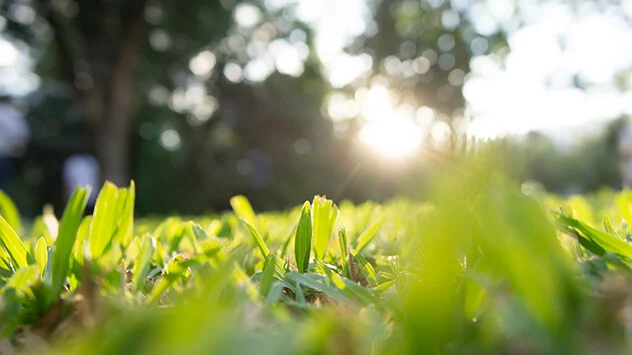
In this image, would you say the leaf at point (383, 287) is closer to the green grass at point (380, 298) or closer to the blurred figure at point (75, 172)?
the green grass at point (380, 298)

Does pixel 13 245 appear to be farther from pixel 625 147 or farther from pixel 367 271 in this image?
pixel 625 147

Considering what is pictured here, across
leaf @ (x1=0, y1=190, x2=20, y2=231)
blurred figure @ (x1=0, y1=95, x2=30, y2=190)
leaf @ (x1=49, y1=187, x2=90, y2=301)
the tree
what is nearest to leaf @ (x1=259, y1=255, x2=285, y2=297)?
leaf @ (x1=49, y1=187, x2=90, y2=301)

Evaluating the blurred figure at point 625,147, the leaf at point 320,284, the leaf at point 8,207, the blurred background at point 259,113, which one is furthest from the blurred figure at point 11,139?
the blurred figure at point 625,147

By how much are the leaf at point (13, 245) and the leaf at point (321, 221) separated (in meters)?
0.27

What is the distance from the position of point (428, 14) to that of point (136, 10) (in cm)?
768

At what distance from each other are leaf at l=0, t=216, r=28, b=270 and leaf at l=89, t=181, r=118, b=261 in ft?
0.18

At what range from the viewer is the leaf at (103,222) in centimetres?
45

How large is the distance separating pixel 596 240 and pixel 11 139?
48.5 ft

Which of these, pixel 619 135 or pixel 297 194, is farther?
pixel 619 135

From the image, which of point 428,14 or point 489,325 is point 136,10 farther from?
point 489,325

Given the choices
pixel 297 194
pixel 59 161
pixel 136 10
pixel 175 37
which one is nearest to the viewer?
pixel 136 10

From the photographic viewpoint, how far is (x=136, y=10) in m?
7.82

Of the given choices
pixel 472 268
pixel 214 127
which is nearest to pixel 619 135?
pixel 214 127

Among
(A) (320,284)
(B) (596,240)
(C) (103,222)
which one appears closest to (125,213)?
(C) (103,222)
